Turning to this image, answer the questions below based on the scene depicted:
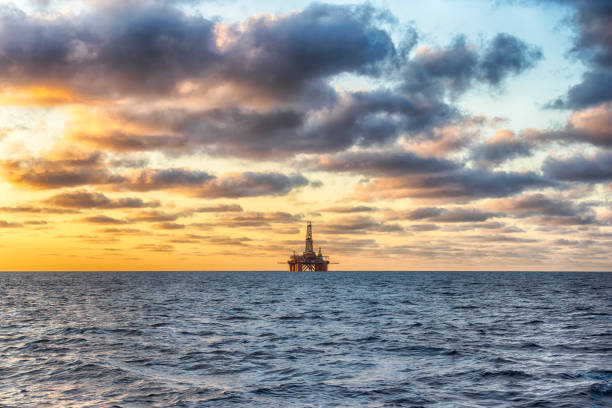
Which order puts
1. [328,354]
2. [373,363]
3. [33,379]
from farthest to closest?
[328,354]
[373,363]
[33,379]

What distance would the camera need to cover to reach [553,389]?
22281 millimetres

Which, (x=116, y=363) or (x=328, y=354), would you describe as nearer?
(x=116, y=363)

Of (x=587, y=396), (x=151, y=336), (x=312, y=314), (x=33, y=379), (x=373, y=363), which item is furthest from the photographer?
(x=312, y=314)

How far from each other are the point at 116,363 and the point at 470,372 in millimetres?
19555

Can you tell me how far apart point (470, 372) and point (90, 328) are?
3323cm

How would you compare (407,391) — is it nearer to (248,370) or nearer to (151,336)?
(248,370)

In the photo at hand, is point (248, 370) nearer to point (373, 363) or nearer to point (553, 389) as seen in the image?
point (373, 363)

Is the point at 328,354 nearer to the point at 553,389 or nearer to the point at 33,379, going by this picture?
the point at 553,389

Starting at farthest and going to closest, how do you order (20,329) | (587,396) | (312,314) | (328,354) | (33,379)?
(312,314)
(20,329)
(328,354)
(33,379)
(587,396)

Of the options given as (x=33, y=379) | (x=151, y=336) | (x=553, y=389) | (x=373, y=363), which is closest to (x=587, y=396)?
(x=553, y=389)

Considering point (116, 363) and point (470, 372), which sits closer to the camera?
point (470, 372)

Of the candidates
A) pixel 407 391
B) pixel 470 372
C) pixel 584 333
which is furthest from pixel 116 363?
pixel 584 333

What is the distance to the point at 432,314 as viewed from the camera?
57.0 metres

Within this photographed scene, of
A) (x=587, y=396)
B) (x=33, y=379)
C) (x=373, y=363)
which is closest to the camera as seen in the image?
(x=587, y=396)
